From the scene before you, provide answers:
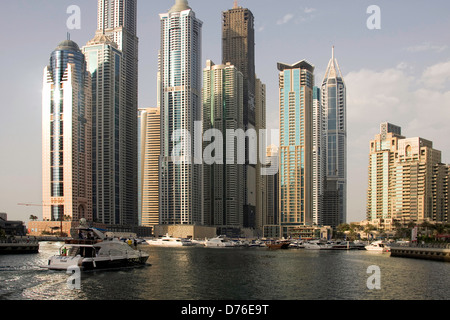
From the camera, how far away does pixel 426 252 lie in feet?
444

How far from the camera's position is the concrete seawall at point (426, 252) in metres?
126

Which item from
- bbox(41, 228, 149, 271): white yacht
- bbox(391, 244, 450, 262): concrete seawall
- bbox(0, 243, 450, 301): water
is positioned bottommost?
bbox(391, 244, 450, 262): concrete seawall

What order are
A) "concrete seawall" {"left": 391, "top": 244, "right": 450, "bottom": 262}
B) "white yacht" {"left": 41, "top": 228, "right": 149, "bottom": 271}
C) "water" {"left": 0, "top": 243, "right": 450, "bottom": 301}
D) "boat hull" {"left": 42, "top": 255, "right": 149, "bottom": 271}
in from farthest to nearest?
"concrete seawall" {"left": 391, "top": 244, "right": 450, "bottom": 262} < "white yacht" {"left": 41, "top": 228, "right": 149, "bottom": 271} < "boat hull" {"left": 42, "top": 255, "right": 149, "bottom": 271} < "water" {"left": 0, "top": 243, "right": 450, "bottom": 301}

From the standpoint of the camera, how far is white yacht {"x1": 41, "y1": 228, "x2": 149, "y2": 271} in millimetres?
79812

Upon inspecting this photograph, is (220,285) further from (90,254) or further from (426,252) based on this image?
(426,252)

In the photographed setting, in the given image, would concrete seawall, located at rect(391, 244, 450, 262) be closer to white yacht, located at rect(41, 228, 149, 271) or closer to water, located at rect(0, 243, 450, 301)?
water, located at rect(0, 243, 450, 301)

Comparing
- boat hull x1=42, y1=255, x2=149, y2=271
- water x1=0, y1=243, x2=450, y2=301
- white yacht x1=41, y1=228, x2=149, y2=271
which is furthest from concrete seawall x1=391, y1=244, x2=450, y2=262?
boat hull x1=42, y1=255, x2=149, y2=271

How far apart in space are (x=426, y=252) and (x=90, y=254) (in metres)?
90.8

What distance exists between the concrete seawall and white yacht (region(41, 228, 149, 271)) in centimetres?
7815

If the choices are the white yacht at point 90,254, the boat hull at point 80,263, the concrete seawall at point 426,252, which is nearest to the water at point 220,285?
the boat hull at point 80,263

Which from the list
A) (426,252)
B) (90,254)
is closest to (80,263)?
(90,254)

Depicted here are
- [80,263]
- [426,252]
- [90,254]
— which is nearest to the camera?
[80,263]
